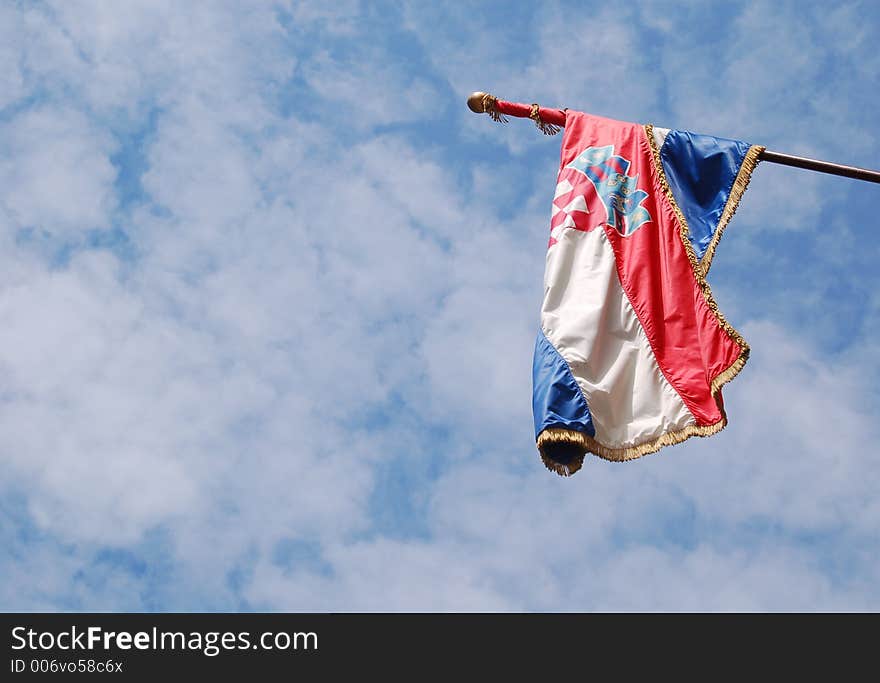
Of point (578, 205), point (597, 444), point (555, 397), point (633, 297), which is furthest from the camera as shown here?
point (578, 205)

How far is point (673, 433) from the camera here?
373 inches

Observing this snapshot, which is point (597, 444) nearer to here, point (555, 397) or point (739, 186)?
point (555, 397)

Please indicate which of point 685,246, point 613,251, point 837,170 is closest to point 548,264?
point 613,251

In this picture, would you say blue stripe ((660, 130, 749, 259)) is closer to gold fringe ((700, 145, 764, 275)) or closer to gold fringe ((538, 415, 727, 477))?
gold fringe ((700, 145, 764, 275))

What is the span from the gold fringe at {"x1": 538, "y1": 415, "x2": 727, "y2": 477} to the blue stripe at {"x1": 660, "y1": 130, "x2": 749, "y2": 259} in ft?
6.80

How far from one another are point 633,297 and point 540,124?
2786mm

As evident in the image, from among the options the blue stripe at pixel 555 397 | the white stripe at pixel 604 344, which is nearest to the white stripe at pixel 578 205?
the white stripe at pixel 604 344

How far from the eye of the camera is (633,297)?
34.1 ft

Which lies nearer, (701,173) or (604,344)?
(604,344)

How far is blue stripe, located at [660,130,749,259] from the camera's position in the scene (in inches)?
425

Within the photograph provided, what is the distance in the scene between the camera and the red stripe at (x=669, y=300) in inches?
381

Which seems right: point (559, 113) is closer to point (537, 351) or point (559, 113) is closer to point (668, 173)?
point (668, 173)

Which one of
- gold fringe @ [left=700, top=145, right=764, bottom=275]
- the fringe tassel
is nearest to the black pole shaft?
gold fringe @ [left=700, top=145, right=764, bottom=275]

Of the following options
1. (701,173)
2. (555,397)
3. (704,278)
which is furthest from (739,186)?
(555,397)
